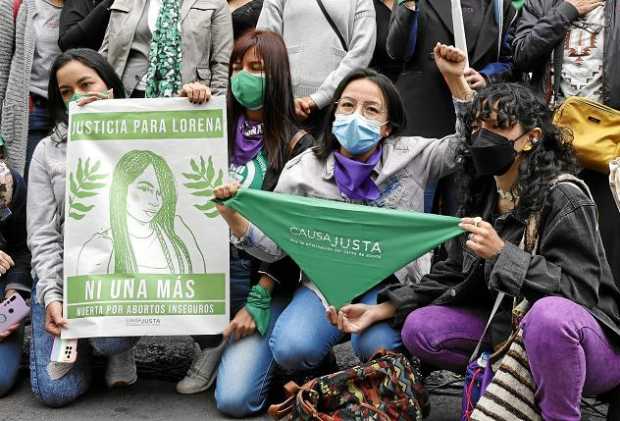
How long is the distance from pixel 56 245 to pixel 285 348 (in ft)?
4.34

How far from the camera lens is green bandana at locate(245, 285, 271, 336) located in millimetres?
4711

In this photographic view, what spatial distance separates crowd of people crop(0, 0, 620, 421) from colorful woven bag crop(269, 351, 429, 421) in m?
0.24

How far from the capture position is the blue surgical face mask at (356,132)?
4535mm

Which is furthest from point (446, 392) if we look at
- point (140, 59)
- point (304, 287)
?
point (140, 59)

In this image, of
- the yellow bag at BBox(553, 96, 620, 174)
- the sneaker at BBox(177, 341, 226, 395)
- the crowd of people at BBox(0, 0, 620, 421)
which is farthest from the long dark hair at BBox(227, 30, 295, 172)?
the yellow bag at BBox(553, 96, 620, 174)

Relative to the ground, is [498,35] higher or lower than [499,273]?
higher

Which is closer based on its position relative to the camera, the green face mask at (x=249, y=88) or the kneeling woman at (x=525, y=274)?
the kneeling woman at (x=525, y=274)

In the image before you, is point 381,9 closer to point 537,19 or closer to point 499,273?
point 537,19

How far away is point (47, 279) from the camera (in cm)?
479

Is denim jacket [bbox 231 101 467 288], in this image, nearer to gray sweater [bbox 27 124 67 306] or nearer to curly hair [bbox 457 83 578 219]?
curly hair [bbox 457 83 578 219]

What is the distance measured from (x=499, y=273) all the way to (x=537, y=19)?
2.03 m

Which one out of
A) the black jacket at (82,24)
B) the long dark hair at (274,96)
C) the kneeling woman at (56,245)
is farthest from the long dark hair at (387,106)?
the black jacket at (82,24)

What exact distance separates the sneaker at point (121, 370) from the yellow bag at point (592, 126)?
243cm

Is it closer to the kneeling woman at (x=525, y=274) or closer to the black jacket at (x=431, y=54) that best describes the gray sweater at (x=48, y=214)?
the kneeling woman at (x=525, y=274)
